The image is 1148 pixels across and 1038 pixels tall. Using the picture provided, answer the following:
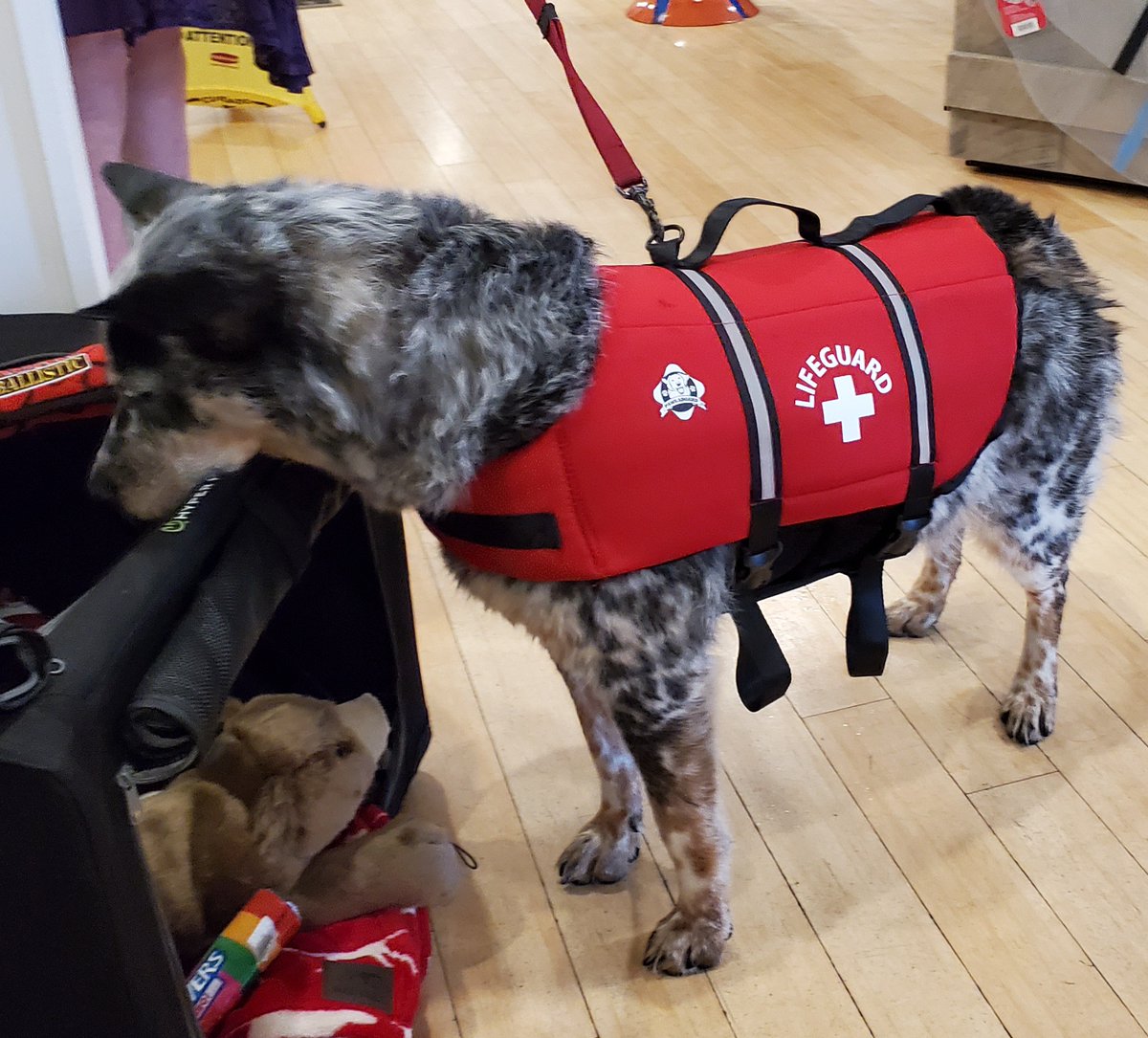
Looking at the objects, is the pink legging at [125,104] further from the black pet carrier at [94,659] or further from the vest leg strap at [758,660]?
the vest leg strap at [758,660]

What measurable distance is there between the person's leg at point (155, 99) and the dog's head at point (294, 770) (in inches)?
48.2

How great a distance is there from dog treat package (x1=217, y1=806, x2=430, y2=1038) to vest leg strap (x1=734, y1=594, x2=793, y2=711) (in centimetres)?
54

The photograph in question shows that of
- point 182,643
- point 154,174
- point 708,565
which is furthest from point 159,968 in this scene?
point 154,174

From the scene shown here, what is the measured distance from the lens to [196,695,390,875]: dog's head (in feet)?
4.73

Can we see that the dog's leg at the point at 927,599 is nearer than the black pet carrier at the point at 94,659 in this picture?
No

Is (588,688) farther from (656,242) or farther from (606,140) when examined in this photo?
(606,140)

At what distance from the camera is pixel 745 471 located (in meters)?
1.27

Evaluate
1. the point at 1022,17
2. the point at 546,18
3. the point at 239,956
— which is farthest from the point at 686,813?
the point at 1022,17

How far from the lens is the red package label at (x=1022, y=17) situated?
337 cm

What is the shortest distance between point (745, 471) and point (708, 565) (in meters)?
0.13

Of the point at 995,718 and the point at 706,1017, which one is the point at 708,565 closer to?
the point at 706,1017

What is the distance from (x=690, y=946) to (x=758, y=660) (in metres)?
0.40

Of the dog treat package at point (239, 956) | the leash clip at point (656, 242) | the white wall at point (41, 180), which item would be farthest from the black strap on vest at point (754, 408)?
the white wall at point (41, 180)

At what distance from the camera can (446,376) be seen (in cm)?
114
